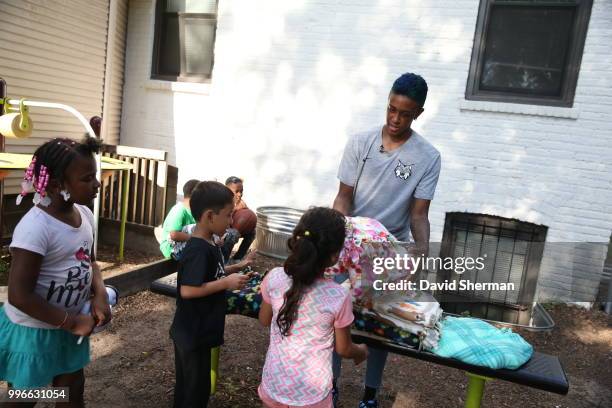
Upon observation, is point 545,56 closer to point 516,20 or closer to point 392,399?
point 516,20

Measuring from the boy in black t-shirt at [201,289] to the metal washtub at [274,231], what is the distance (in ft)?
11.7

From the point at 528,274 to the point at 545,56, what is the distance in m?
2.59

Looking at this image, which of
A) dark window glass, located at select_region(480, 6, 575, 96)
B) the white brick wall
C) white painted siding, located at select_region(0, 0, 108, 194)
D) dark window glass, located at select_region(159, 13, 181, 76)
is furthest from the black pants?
dark window glass, located at select_region(159, 13, 181, 76)

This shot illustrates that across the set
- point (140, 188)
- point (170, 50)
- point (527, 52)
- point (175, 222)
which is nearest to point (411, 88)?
point (175, 222)

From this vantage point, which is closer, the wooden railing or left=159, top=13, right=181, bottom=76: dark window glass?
the wooden railing

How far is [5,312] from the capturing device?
6.59ft

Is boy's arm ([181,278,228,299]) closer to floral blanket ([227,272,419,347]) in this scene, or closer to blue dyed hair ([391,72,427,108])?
floral blanket ([227,272,419,347])

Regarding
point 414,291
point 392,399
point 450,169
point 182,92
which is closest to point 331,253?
point 414,291

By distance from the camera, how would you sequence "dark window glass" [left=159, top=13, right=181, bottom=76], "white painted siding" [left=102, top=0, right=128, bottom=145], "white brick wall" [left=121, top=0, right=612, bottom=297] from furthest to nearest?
"dark window glass" [left=159, top=13, right=181, bottom=76] < "white painted siding" [left=102, top=0, right=128, bottom=145] < "white brick wall" [left=121, top=0, right=612, bottom=297]

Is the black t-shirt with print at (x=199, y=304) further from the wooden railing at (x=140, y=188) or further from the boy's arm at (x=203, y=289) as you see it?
the wooden railing at (x=140, y=188)

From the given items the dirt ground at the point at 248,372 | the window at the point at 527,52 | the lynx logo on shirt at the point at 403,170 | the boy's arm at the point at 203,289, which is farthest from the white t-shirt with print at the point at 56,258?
the window at the point at 527,52

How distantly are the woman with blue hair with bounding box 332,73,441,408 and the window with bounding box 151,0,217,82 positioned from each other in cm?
480

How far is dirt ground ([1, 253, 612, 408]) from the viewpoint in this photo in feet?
10.5

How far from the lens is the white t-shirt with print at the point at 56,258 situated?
185cm
